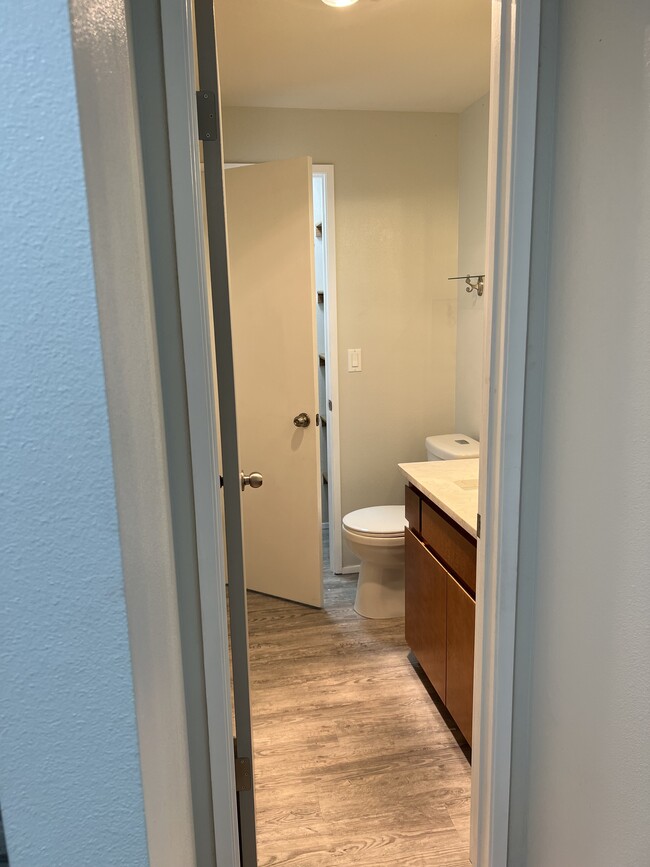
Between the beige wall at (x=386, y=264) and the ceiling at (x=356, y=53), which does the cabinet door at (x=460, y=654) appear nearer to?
the beige wall at (x=386, y=264)

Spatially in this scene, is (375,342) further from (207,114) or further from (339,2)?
(207,114)

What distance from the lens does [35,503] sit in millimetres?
564

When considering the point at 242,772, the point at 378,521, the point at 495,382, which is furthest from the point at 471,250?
the point at 242,772

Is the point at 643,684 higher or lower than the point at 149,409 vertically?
lower

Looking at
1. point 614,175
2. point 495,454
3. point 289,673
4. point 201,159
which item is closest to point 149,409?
point 201,159

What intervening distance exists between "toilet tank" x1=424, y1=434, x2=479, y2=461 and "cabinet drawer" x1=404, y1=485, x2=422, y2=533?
20.4 inches

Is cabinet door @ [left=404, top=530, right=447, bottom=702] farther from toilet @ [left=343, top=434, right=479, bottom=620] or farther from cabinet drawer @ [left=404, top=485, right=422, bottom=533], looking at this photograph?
toilet @ [left=343, top=434, right=479, bottom=620]

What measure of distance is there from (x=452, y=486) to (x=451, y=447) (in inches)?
34.9

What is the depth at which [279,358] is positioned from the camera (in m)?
2.95

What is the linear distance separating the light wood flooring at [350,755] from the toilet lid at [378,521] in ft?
1.58

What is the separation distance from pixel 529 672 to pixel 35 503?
129cm

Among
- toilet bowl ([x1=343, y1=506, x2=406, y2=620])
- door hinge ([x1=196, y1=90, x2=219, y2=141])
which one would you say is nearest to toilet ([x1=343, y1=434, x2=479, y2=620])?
toilet bowl ([x1=343, y1=506, x2=406, y2=620])

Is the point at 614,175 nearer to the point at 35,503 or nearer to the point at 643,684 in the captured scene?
the point at 643,684

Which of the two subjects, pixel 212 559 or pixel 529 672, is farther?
pixel 529 672
